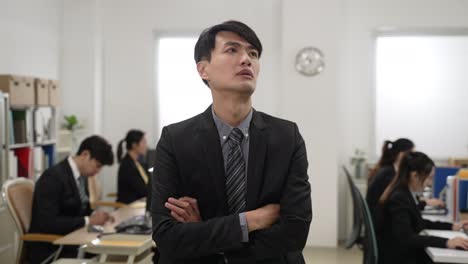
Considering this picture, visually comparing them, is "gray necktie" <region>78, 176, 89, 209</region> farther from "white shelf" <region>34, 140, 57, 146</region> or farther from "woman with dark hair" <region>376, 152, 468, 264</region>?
"woman with dark hair" <region>376, 152, 468, 264</region>

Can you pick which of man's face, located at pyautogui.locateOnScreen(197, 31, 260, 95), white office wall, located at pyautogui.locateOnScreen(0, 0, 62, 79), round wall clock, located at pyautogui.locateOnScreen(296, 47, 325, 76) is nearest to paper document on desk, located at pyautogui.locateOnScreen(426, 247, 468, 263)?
man's face, located at pyautogui.locateOnScreen(197, 31, 260, 95)

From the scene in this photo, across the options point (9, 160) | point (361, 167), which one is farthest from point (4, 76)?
point (361, 167)

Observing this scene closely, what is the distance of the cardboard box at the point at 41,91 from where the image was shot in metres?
4.85

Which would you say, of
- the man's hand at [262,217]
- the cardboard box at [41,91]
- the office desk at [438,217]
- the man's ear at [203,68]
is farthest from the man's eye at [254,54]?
the cardboard box at [41,91]

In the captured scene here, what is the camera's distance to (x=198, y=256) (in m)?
1.43

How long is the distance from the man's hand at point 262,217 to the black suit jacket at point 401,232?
1.78 meters

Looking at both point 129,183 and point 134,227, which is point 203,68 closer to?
point 134,227

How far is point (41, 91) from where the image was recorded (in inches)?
194

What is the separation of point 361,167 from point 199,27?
2616 millimetres

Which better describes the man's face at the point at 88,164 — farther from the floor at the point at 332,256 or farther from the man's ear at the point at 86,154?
the floor at the point at 332,256

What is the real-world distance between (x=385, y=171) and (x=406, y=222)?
58.8 inches

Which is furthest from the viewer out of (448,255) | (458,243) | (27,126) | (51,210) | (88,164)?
(27,126)

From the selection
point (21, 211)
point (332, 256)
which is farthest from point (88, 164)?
point (332, 256)

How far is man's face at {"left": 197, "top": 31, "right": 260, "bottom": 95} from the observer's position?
1.45 metres
